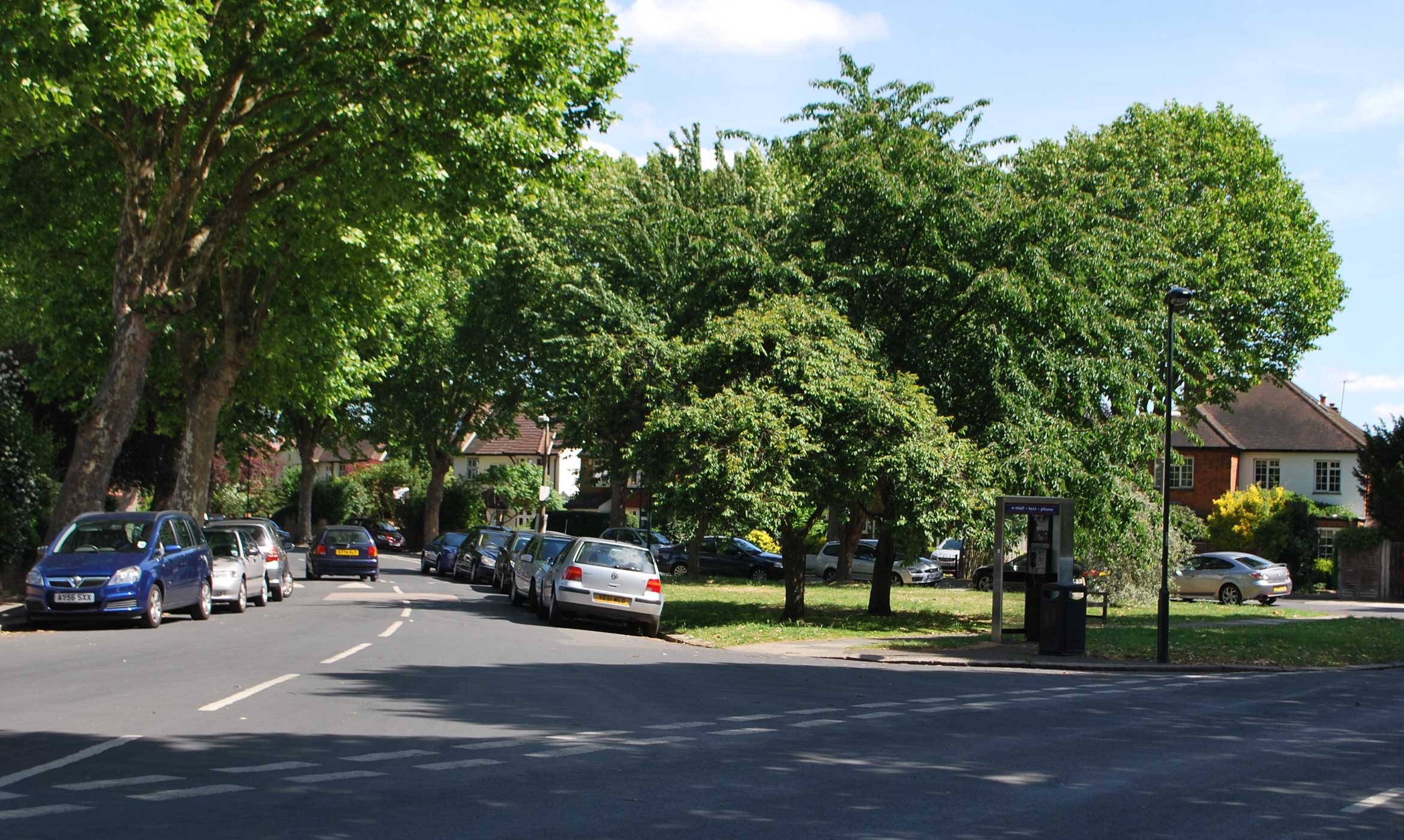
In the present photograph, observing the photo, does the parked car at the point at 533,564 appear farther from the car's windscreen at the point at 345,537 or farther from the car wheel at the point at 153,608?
the car's windscreen at the point at 345,537

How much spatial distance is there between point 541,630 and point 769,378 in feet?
19.3

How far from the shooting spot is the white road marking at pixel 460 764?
27.2ft

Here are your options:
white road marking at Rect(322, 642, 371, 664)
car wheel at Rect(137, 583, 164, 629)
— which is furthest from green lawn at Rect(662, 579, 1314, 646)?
car wheel at Rect(137, 583, 164, 629)

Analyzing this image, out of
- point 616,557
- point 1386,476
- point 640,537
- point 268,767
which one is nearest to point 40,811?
point 268,767

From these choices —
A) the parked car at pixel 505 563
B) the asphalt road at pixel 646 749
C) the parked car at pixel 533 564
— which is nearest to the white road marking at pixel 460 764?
the asphalt road at pixel 646 749

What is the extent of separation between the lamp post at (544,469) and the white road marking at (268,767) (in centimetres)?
3722

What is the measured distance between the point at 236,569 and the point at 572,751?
53.5ft

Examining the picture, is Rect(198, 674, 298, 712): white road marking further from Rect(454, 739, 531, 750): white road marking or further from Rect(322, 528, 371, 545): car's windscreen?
Rect(322, 528, 371, 545): car's windscreen

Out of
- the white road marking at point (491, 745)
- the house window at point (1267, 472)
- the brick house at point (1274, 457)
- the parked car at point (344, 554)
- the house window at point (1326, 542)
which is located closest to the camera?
the white road marking at point (491, 745)

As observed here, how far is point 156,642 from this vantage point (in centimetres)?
1691

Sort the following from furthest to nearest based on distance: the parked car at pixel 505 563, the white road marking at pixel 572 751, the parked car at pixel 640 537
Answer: the parked car at pixel 640 537 → the parked car at pixel 505 563 → the white road marking at pixel 572 751

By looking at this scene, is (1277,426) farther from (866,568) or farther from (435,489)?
Result: (435,489)

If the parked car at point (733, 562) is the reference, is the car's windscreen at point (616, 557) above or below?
above

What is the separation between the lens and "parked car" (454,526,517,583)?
38750 millimetres
